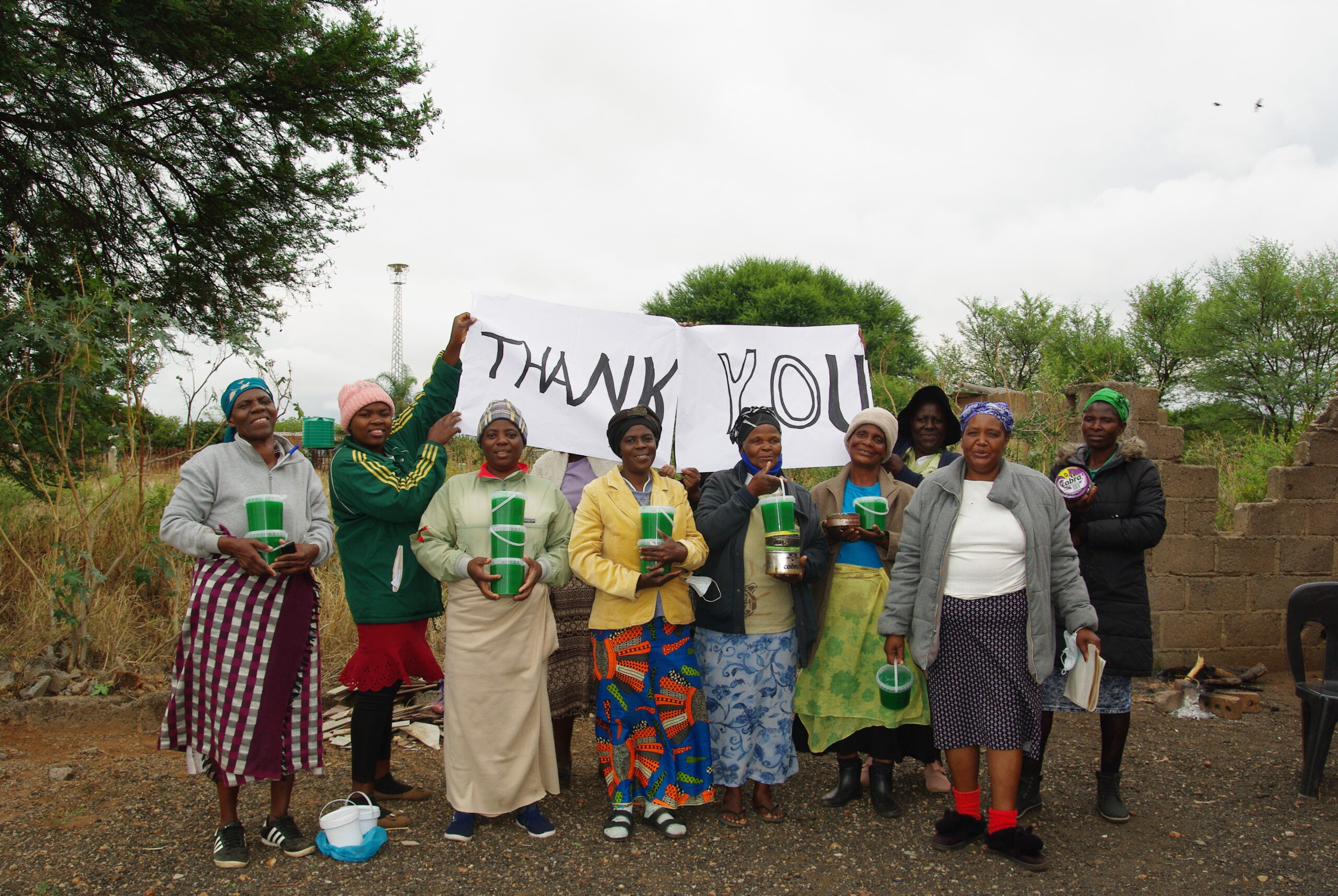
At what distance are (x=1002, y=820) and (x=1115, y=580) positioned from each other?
1185 mm

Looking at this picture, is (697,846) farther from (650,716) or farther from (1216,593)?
(1216,593)

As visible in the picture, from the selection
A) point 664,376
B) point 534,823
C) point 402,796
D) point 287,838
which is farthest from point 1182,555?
point 287,838

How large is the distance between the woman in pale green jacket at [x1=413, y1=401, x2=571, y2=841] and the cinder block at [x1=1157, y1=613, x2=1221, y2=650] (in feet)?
16.6

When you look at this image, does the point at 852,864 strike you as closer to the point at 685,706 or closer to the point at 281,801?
the point at 685,706

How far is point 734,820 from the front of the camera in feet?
12.3

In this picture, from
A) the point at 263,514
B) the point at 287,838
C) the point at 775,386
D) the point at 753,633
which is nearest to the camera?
the point at 263,514

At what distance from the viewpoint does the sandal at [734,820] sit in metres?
3.74

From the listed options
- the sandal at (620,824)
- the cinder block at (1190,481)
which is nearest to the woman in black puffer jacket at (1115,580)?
the sandal at (620,824)

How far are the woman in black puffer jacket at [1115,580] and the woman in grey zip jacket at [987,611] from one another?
1.31ft

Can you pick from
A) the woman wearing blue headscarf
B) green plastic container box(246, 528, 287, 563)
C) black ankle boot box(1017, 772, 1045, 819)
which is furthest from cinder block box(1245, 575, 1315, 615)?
green plastic container box(246, 528, 287, 563)

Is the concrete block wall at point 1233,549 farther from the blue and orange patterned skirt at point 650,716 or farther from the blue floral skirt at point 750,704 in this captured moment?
the blue and orange patterned skirt at point 650,716

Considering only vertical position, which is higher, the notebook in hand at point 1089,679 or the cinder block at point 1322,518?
the cinder block at point 1322,518

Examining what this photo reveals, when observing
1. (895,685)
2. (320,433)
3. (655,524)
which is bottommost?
(895,685)

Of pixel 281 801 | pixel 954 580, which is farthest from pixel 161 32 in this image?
pixel 954 580
